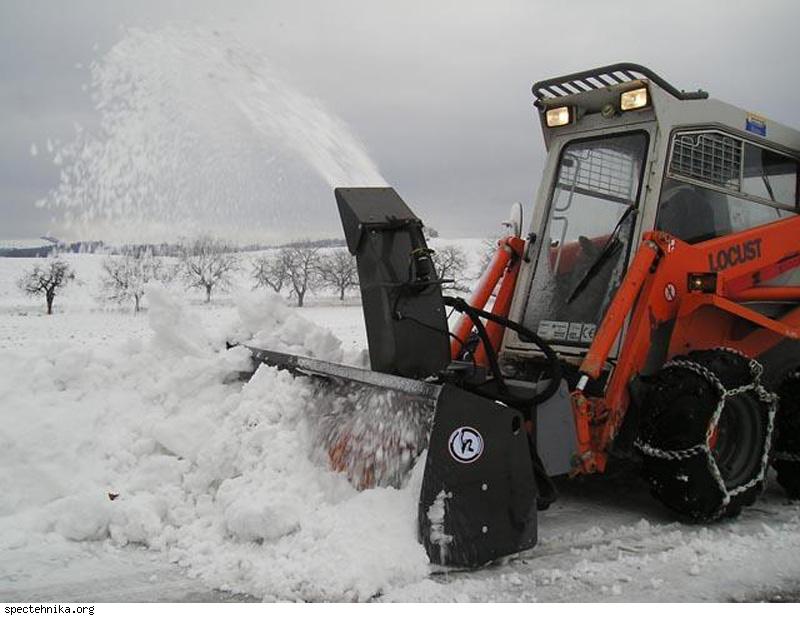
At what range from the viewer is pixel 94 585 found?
2967 mm

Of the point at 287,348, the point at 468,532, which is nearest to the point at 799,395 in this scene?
the point at 468,532

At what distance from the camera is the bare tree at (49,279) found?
3019 centimetres

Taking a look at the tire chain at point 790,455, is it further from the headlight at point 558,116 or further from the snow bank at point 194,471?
the snow bank at point 194,471

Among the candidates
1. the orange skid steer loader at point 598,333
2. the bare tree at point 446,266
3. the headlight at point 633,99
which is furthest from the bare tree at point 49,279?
the headlight at point 633,99

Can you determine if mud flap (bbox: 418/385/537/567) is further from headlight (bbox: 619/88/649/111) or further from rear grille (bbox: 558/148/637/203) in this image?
headlight (bbox: 619/88/649/111)

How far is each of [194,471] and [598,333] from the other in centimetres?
219

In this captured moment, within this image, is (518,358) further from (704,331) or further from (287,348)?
(287,348)

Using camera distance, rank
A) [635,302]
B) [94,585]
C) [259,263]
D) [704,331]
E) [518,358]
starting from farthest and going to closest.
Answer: [259,263]
[518,358]
[704,331]
[635,302]
[94,585]

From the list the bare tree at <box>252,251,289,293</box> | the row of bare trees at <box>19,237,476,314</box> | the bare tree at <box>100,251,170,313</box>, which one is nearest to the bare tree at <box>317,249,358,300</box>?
the row of bare trees at <box>19,237,476,314</box>

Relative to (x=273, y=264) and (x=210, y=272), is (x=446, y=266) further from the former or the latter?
(x=210, y=272)

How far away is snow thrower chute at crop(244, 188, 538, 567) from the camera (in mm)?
3127

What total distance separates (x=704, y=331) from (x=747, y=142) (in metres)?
1.28

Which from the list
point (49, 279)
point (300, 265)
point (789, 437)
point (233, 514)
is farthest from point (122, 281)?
point (789, 437)

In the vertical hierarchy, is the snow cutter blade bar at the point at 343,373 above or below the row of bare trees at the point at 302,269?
below
